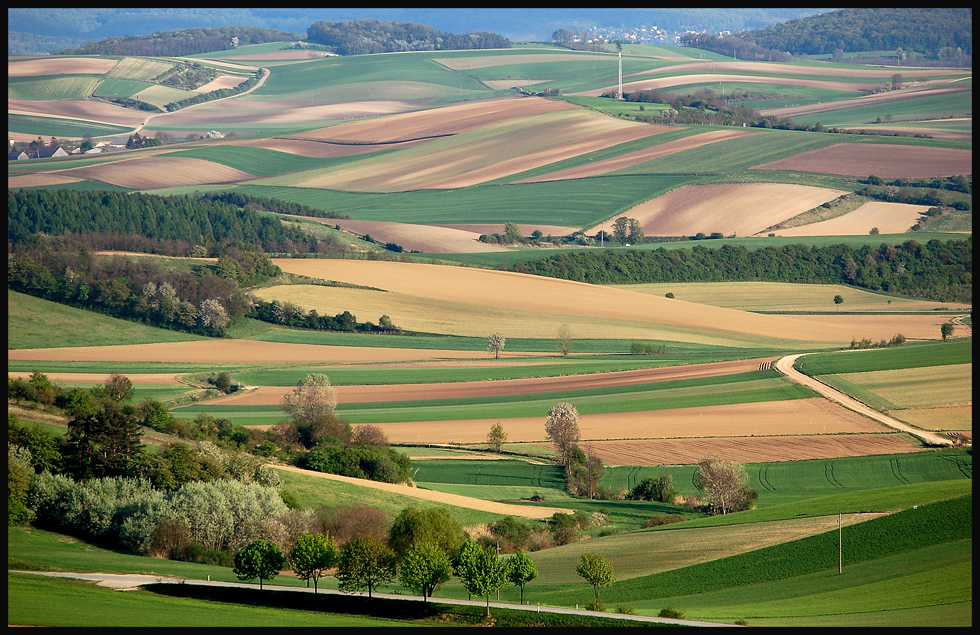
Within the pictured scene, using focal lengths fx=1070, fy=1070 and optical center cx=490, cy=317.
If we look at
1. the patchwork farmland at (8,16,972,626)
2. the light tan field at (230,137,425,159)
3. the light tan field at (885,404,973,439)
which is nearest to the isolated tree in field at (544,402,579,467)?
the patchwork farmland at (8,16,972,626)

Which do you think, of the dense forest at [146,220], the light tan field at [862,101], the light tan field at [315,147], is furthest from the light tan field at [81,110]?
the light tan field at [862,101]

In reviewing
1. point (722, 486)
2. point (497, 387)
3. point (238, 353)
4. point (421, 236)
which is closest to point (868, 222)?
point (421, 236)

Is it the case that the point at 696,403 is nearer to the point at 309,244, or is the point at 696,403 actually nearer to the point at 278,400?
the point at 278,400

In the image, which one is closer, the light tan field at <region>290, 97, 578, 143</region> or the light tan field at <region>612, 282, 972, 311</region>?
the light tan field at <region>612, 282, 972, 311</region>

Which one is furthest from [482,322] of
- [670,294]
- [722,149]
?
[722,149]

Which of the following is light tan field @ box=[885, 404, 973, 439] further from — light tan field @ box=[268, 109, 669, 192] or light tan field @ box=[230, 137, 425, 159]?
light tan field @ box=[230, 137, 425, 159]

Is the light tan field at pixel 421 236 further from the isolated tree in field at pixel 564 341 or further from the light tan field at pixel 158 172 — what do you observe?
the isolated tree in field at pixel 564 341

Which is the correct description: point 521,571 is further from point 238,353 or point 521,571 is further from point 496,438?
point 238,353
